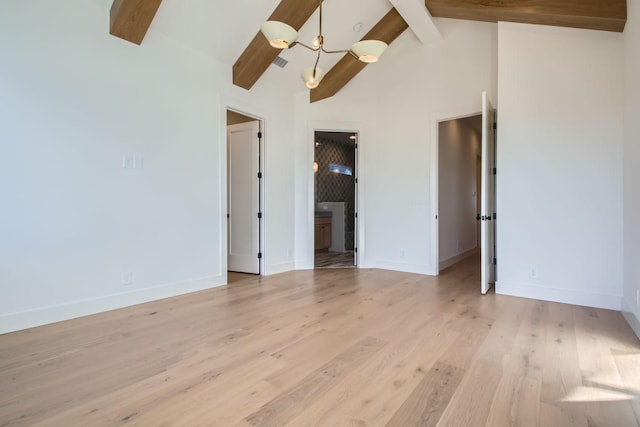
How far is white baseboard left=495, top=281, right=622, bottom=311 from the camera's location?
10.7 ft

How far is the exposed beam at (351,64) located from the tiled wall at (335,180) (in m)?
2.64

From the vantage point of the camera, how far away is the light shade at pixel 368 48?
279 cm

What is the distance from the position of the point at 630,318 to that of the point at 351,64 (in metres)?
4.46

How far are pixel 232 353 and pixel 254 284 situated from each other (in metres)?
2.13

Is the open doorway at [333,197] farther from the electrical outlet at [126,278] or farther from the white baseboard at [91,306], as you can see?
the electrical outlet at [126,278]

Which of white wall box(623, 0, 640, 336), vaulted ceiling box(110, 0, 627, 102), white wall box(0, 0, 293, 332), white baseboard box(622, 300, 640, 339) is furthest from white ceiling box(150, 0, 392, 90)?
white baseboard box(622, 300, 640, 339)

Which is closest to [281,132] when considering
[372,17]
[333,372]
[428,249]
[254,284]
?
[372,17]

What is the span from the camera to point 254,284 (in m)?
4.37

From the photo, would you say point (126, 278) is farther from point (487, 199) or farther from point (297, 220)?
point (487, 199)

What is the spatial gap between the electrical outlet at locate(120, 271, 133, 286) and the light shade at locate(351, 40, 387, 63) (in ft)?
10.2

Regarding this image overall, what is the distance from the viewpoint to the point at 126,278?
3.33m

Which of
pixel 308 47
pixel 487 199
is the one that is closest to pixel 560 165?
pixel 487 199

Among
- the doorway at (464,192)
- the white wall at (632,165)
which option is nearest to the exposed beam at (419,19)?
the doorway at (464,192)

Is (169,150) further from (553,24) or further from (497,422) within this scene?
(553,24)
